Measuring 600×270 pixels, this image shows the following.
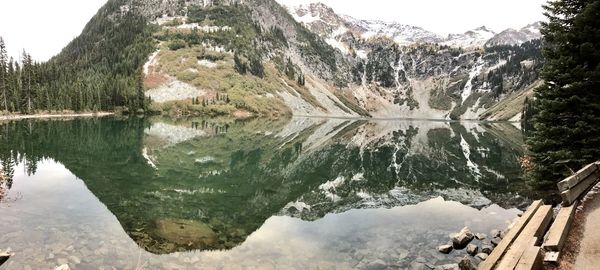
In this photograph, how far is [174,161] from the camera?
54.7m

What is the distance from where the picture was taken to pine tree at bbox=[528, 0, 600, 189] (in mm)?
23500

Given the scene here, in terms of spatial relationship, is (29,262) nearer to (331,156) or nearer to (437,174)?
(437,174)

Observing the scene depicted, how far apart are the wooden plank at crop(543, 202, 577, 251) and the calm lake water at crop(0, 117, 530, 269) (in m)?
6.96

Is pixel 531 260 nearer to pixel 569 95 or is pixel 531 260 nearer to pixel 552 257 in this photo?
pixel 552 257

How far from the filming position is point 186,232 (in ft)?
81.7

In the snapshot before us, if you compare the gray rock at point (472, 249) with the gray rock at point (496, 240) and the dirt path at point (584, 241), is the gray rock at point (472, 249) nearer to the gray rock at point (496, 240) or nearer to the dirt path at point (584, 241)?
the gray rock at point (496, 240)

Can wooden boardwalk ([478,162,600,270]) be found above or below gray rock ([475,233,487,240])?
above

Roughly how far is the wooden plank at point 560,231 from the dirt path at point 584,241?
0.96 feet

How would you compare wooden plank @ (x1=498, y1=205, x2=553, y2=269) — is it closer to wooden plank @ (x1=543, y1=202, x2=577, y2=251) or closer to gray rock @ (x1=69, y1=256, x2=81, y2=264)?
wooden plank @ (x1=543, y1=202, x2=577, y2=251)

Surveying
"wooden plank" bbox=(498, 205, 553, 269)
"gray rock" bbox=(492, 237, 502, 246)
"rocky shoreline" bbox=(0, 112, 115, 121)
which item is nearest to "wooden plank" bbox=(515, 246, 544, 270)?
"wooden plank" bbox=(498, 205, 553, 269)

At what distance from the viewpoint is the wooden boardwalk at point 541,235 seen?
36.2ft

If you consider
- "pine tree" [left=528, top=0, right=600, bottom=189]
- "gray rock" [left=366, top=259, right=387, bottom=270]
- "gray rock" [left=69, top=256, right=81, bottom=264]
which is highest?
"pine tree" [left=528, top=0, right=600, bottom=189]

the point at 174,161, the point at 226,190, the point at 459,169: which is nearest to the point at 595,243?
the point at 226,190

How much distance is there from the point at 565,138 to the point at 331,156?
42478 mm
